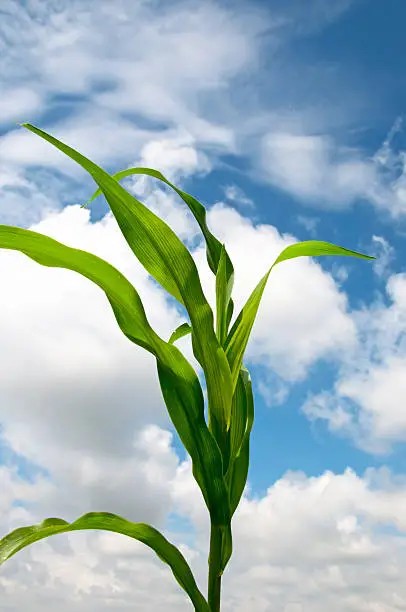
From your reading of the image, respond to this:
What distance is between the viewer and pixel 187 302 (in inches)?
44.6

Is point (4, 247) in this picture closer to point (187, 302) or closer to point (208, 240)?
point (187, 302)

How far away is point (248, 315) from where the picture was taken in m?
1.21

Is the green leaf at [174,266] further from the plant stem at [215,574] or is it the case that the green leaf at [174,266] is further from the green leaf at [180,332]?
the green leaf at [180,332]

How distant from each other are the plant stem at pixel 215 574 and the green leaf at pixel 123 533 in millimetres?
19

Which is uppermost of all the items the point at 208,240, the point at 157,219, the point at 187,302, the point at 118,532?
the point at 208,240

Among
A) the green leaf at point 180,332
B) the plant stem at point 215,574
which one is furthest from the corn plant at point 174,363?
the green leaf at point 180,332

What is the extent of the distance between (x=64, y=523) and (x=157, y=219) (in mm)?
524

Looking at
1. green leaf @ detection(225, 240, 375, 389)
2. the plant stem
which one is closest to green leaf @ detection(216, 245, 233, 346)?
green leaf @ detection(225, 240, 375, 389)

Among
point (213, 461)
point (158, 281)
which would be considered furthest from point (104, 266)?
point (213, 461)

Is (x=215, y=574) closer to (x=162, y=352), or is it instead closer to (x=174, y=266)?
(x=162, y=352)

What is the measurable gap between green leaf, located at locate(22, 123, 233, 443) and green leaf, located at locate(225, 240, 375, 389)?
0.14 ft

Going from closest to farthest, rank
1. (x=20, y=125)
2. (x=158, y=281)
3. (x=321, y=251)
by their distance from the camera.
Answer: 1. (x=20, y=125)
2. (x=158, y=281)
3. (x=321, y=251)

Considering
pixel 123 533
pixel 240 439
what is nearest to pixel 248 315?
pixel 240 439

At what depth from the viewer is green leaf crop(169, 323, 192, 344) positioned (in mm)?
1481
